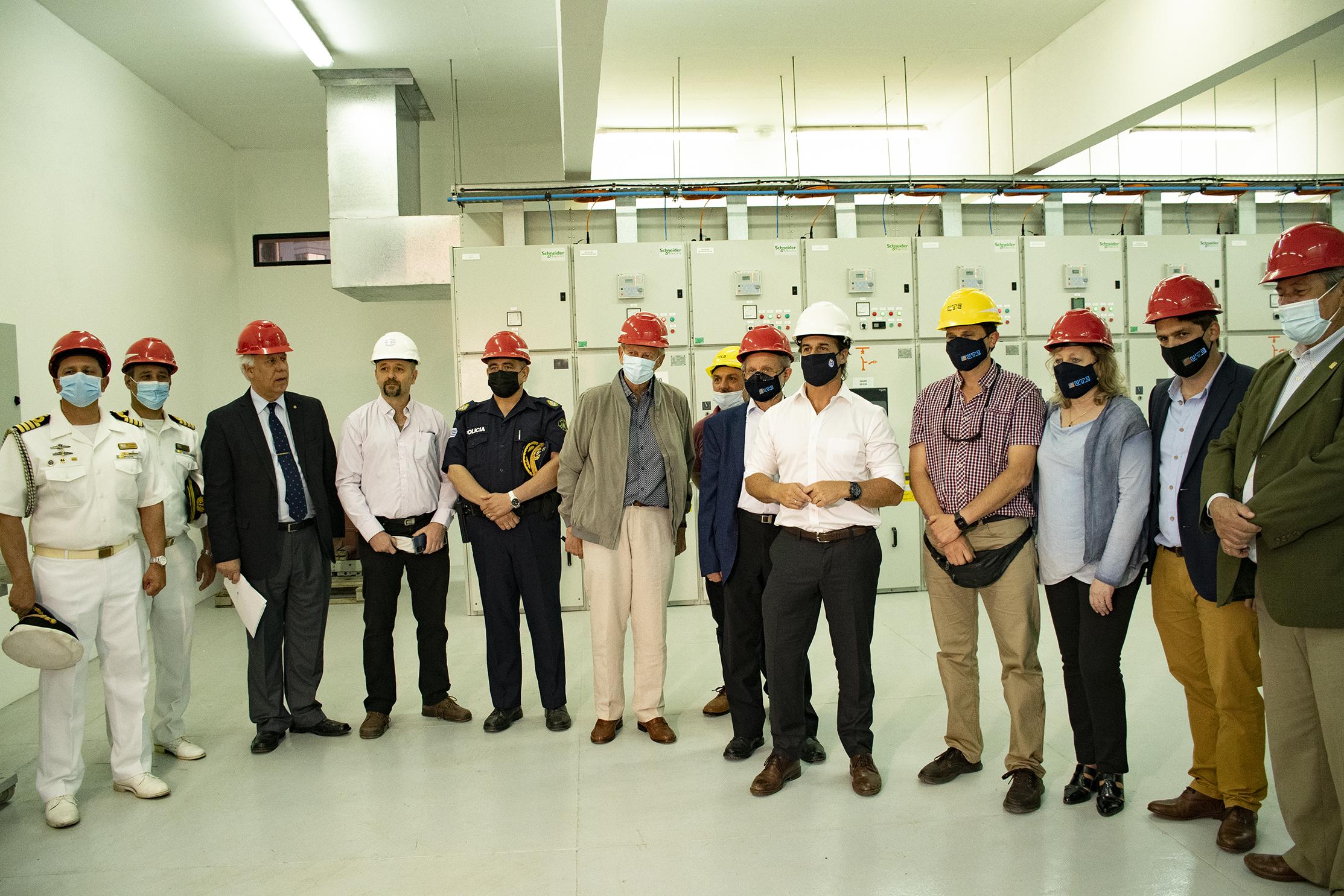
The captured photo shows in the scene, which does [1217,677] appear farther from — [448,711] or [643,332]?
[448,711]

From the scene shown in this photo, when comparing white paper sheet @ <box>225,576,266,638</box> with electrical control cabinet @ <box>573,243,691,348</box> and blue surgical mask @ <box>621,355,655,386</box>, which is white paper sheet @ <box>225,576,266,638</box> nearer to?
blue surgical mask @ <box>621,355,655,386</box>

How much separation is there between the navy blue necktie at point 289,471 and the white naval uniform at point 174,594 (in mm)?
299

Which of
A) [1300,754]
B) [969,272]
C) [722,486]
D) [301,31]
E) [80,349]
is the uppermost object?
[301,31]

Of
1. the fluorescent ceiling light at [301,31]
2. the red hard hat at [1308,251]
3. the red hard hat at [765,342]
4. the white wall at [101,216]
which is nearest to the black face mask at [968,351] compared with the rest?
the red hard hat at [765,342]

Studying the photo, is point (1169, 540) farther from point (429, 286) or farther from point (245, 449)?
point (429, 286)

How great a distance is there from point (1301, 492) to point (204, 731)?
158 inches

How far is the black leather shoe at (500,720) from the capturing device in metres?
3.66

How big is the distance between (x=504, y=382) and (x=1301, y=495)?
8.86 feet

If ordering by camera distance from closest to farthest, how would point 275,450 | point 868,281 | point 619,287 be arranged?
point 275,450
point 619,287
point 868,281

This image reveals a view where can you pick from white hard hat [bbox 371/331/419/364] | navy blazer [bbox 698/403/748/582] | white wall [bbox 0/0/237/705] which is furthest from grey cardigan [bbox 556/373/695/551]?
white wall [bbox 0/0/237/705]

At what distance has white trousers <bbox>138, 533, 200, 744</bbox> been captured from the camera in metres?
3.41

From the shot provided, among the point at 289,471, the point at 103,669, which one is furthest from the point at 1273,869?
the point at 103,669

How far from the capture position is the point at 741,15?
17.7ft

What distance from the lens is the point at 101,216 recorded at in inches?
214
